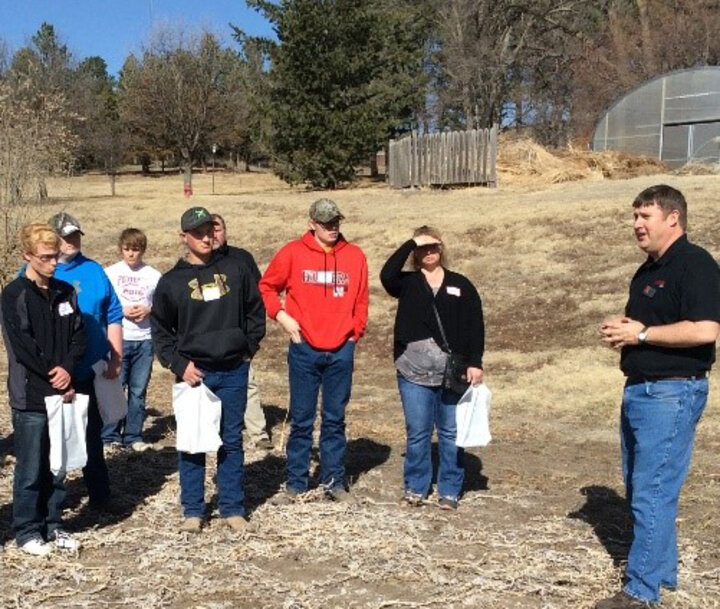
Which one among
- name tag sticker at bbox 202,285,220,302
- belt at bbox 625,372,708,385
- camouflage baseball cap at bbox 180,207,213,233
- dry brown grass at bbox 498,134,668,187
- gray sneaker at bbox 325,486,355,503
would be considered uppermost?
dry brown grass at bbox 498,134,668,187

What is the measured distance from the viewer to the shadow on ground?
4.80m

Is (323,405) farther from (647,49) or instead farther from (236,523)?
(647,49)

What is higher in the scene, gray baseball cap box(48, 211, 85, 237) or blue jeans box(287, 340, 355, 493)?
gray baseball cap box(48, 211, 85, 237)

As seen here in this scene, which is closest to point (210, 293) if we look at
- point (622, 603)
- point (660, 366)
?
point (660, 366)

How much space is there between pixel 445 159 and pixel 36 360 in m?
21.0

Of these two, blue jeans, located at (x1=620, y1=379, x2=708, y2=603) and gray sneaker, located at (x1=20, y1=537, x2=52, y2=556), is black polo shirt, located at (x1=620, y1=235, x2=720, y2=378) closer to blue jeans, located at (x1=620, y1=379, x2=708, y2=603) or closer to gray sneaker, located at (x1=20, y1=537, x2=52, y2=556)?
blue jeans, located at (x1=620, y1=379, x2=708, y2=603)

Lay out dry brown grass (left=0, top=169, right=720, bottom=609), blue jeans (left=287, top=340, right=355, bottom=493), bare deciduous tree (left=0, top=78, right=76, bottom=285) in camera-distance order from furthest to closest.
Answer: bare deciduous tree (left=0, top=78, right=76, bottom=285) < blue jeans (left=287, top=340, right=355, bottom=493) < dry brown grass (left=0, top=169, right=720, bottom=609)

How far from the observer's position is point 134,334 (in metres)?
6.91

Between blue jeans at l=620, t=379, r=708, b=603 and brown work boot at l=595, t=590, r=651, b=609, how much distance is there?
22mm

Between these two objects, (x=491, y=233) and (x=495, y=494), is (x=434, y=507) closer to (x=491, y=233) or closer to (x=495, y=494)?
(x=495, y=494)

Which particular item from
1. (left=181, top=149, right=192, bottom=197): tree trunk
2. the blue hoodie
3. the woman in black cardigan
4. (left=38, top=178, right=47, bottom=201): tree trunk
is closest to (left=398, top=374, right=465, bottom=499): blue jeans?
the woman in black cardigan

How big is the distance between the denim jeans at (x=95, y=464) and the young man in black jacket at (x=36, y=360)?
0.62 metres

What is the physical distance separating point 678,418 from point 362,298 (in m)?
2.27

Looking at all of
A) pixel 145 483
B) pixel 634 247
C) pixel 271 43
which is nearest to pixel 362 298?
pixel 145 483
